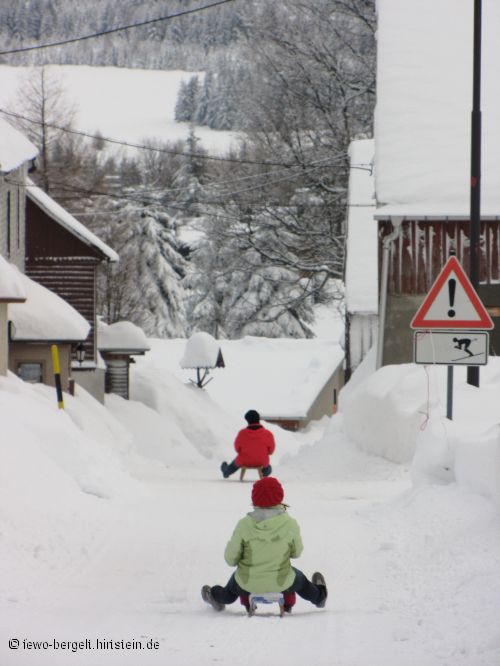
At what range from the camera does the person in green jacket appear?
809cm

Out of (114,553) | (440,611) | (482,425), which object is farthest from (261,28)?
(440,611)

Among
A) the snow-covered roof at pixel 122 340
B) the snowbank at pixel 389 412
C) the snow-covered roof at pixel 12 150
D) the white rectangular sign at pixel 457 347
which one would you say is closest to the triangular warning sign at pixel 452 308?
the white rectangular sign at pixel 457 347

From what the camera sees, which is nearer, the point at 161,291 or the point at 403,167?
the point at 403,167

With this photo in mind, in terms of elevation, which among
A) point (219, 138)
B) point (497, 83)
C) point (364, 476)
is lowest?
point (364, 476)

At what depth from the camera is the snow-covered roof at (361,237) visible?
103ft

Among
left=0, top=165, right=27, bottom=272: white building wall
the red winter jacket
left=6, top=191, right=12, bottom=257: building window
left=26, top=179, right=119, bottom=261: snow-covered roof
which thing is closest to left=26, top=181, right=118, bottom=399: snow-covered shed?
left=26, top=179, right=119, bottom=261: snow-covered roof

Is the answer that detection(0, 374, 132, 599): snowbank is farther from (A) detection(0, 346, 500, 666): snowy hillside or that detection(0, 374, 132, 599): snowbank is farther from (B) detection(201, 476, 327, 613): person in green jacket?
(B) detection(201, 476, 327, 613): person in green jacket

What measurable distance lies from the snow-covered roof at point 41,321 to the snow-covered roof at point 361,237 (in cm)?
714

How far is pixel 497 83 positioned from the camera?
28.6 metres

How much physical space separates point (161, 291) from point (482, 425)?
62.4 m

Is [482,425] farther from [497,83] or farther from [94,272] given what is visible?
[94,272]

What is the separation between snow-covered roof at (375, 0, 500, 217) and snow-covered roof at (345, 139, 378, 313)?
395 centimetres

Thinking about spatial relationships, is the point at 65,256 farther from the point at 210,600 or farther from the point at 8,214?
the point at 210,600

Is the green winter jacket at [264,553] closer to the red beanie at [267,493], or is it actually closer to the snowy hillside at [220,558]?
the red beanie at [267,493]
